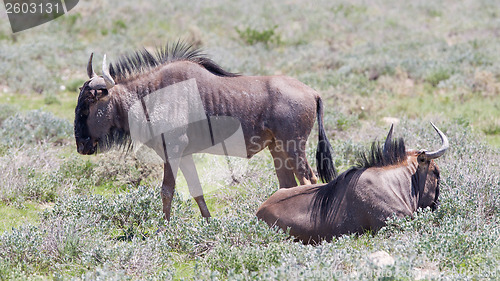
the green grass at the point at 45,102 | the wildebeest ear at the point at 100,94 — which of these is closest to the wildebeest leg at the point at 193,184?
the wildebeest ear at the point at 100,94

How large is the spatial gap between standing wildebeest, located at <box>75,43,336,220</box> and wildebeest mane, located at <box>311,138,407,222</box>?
2.58 feet

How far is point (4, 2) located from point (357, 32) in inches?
585

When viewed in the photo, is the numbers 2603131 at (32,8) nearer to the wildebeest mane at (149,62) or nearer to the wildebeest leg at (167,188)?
the wildebeest mane at (149,62)

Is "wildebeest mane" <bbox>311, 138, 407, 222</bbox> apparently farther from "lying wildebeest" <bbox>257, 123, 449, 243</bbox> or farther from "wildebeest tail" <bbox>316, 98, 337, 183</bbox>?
"wildebeest tail" <bbox>316, 98, 337, 183</bbox>

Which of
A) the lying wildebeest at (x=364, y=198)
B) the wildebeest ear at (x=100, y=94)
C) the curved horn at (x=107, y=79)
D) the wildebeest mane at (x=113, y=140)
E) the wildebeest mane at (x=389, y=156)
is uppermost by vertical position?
the curved horn at (x=107, y=79)

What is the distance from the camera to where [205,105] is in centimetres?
607

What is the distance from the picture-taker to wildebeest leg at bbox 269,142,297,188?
649cm

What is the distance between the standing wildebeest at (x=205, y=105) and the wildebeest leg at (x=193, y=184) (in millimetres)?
11

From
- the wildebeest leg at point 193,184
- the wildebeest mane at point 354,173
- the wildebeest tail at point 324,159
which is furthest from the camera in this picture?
the wildebeest tail at point 324,159

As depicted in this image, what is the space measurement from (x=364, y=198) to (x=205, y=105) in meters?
2.05

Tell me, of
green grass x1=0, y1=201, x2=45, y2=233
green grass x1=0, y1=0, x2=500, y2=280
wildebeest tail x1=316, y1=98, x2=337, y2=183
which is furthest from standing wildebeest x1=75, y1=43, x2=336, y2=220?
green grass x1=0, y1=201, x2=45, y2=233

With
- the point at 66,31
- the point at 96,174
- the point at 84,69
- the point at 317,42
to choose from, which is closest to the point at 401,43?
the point at 317,42

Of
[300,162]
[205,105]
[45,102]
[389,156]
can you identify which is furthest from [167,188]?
[45,102]

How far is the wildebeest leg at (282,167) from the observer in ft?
21.3
